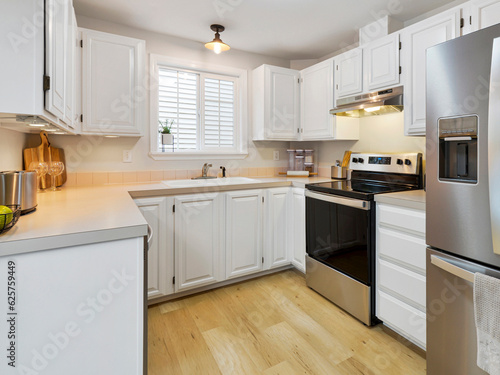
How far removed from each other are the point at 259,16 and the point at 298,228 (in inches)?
72.9

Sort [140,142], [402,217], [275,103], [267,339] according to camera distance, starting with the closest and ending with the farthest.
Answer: [402,217], [267,339], [140,142], [275,103]

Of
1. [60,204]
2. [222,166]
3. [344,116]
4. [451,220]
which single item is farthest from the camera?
[222,166]

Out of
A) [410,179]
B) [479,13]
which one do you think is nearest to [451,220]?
[410,179]

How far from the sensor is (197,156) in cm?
287

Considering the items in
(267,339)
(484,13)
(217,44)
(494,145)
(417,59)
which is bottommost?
(267,339)

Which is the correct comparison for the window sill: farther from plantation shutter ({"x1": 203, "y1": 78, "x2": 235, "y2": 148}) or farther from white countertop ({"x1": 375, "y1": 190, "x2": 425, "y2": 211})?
white countertop ({"x1": 375, "y1": 190, "x2": 425, "y2": 211})

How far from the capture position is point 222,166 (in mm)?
3006

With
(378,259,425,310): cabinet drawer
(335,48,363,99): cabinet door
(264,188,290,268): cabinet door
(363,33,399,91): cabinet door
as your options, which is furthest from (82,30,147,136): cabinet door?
(378,259,425,310): cabinet drawer

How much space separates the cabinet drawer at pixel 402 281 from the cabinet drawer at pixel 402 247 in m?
0.06

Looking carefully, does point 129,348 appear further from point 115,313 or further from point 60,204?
point 60,204

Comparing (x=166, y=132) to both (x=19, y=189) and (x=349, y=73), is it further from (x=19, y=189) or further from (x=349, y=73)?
(x=349, y=73)

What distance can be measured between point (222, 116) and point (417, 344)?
99.2 inches

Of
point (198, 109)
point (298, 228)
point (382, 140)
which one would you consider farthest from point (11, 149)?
point (382, 140)

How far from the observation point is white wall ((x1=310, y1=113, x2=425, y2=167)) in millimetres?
2316
